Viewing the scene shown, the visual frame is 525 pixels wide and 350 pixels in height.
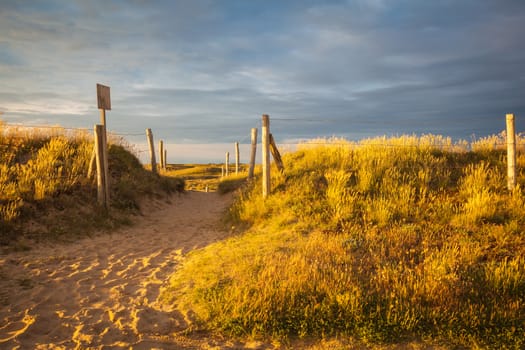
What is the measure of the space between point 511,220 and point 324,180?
194 inches

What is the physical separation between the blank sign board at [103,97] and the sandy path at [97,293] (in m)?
4.33

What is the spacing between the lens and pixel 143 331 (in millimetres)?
5055

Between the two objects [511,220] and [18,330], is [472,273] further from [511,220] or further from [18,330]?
[18,330]

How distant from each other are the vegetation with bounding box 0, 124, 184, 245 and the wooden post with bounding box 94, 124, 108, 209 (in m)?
0.28

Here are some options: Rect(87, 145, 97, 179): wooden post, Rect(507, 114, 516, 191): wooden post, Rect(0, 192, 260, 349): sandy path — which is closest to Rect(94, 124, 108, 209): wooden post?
Rect(87, 145, 97, 179): wooden post

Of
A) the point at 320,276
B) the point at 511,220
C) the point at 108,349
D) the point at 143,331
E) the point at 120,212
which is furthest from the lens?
the point at 120,212

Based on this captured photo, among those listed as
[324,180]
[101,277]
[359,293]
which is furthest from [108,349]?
[324,180]

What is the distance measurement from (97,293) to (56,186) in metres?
6.16

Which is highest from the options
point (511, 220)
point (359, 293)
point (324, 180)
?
point (324, 180)

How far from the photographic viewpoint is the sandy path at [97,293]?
15.9 feet

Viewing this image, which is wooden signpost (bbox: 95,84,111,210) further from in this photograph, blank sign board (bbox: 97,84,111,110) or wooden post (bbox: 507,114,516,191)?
wooden post (bbox: 507,114,516,191)

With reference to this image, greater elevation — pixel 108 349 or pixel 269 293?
pixel 269 293

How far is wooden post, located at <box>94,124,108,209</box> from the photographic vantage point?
39.1 ft

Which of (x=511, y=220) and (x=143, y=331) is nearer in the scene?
(x=143, y=331)
